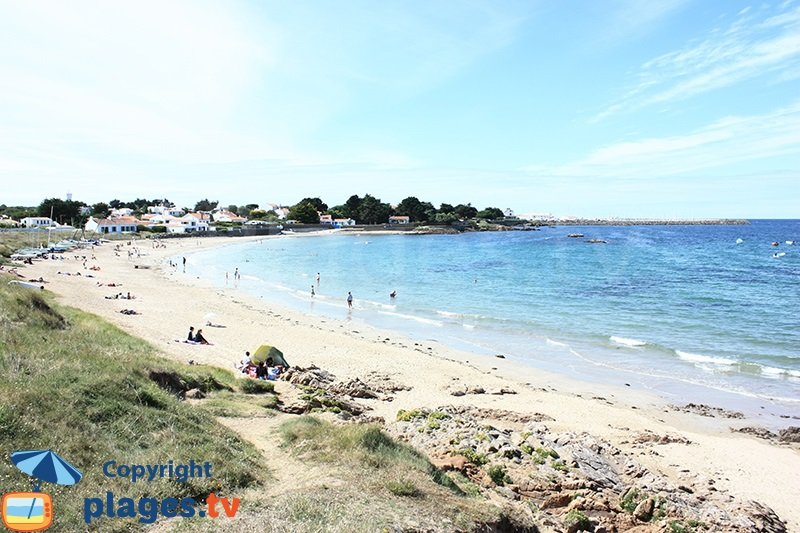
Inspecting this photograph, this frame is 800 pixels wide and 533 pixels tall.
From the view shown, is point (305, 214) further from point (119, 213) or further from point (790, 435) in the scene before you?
point (790, 435)

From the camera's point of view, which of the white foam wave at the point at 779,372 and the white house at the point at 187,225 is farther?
the white house at the point at 187,225

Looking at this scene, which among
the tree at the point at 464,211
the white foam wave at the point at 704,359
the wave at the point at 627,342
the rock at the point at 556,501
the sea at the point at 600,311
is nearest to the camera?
the rock at the point at 556,501

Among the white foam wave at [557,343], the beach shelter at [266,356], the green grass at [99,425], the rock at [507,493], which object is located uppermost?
the green grass at [99,425]

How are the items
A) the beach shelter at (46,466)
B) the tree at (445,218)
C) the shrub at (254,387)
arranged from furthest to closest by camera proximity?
the tree at (445,218) → the shrub at (254,387) → the beach shelter at (46,466)

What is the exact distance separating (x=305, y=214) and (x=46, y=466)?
14574cm

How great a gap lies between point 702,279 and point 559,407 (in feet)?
128

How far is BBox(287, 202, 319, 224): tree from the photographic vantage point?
148625mm

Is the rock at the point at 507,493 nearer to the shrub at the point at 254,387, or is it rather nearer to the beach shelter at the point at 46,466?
the beach shelter at the point at 46,466

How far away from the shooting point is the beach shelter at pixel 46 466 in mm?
6258

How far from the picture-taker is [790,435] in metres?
14.5

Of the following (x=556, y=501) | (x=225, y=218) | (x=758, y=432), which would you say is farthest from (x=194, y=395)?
(x=225, y=218)

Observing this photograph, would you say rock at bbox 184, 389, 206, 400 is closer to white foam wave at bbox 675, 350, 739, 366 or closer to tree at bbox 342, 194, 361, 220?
white foam wave at bbox 675, 350, 739, 366

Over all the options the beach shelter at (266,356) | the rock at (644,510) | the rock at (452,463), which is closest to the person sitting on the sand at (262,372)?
the beach shelter at (266,356)

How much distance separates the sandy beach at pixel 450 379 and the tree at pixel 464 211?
142047mm
